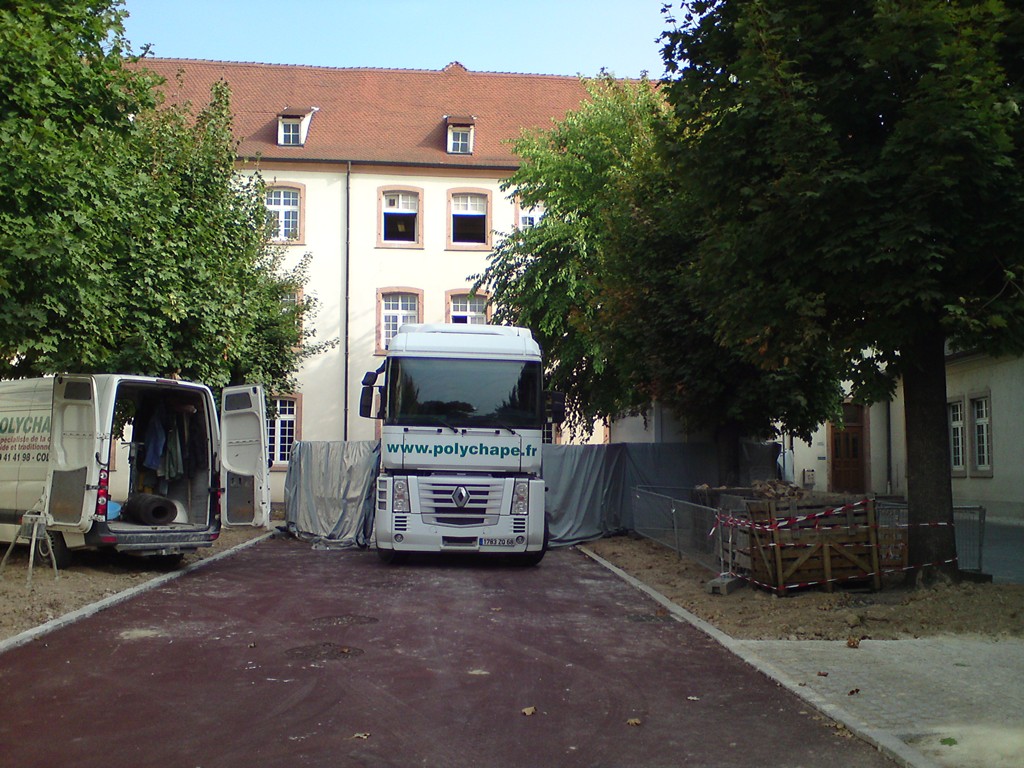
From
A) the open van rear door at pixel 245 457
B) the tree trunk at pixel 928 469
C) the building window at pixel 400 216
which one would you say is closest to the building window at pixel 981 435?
the tree trunk at pixel 928 469

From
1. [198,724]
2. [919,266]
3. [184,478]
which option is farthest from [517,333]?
[198,724]

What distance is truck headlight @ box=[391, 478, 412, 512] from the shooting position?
49.5 ft

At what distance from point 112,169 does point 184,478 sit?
5.11 meters

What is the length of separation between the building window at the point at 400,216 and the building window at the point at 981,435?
17.6m

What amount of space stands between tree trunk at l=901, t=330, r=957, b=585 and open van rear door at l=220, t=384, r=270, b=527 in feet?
28.1

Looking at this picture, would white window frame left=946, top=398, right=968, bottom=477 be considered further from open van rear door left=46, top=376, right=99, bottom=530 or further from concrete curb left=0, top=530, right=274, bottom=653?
open van rear door left=46, top=376, right=99, bottom=530

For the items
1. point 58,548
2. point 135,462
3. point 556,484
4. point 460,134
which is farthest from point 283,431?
point 58,548

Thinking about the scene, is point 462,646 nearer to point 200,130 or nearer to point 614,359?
point 614,359

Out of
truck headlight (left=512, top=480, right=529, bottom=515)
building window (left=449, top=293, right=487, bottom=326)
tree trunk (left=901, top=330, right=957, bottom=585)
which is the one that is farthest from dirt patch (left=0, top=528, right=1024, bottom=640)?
building window (left=449, top=293, right=487, bottom=326)

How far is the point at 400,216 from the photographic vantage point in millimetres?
34875

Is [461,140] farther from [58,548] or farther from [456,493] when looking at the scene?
[58,548]

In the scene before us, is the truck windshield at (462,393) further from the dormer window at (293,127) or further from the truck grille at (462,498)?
the dormer window at (293,127)

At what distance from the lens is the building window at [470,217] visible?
3506 cm

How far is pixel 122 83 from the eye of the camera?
13.1m
